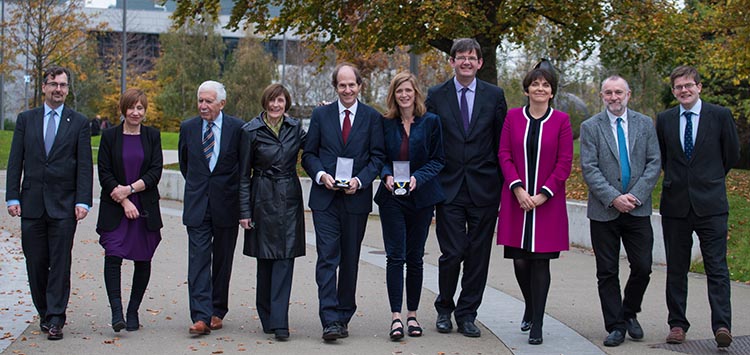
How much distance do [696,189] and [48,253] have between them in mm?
4789

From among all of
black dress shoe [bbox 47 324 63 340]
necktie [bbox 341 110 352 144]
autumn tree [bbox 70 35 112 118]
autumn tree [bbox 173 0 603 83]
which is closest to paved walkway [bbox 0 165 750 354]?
black dress shoe [bbox 47 324 63 340]

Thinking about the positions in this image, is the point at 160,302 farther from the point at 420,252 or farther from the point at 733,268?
the point at 733,268

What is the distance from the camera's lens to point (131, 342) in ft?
24.1

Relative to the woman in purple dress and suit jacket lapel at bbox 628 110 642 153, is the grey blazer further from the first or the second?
the woman in purple dress

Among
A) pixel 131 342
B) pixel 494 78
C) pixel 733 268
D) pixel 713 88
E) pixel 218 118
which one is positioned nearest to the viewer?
pixel 131 342

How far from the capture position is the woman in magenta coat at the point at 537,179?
745 centimetres

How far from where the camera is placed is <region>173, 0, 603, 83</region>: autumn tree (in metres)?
18.2

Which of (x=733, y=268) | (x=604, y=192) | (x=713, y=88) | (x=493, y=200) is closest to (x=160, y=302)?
(x=493, y=200)

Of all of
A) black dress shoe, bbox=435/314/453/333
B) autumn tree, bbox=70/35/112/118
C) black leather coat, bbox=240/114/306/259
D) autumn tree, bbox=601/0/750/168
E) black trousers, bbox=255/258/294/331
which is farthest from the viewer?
autumn tree, bbox=70/35/112/118

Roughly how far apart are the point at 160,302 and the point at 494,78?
1222 cm

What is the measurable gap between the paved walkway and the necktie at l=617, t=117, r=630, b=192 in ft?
3.90

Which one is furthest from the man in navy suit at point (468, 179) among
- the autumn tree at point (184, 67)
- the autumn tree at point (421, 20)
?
the autumn tree at point (184, 67)

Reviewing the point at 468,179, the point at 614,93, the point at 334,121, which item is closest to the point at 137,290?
the point at 334,121

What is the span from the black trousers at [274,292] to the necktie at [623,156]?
254cm
